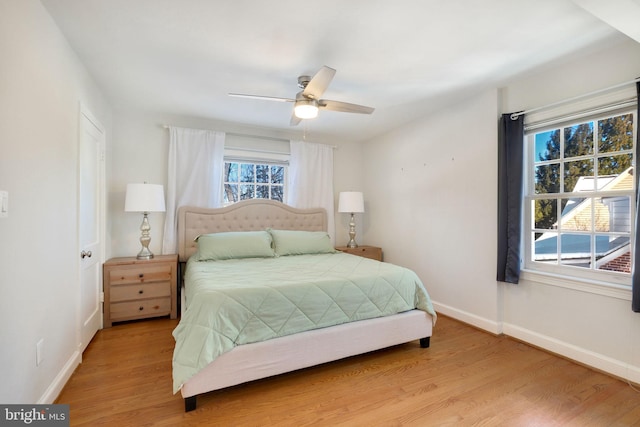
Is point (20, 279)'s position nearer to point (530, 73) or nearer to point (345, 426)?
point (345, 426)

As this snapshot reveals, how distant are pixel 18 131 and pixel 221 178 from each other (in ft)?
8.14

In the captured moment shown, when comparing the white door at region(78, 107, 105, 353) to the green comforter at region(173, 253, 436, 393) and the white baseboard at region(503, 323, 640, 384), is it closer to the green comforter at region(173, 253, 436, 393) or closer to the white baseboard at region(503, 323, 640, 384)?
the green comforter at region(173, 253, 436, 393)

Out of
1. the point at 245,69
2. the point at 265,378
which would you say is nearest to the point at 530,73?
the point at 245,69

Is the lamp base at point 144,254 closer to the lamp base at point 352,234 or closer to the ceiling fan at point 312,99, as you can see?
the ceiling fan at point 312,99

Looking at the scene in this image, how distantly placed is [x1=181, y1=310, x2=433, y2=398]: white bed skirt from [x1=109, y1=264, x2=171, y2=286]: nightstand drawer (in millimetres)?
1775

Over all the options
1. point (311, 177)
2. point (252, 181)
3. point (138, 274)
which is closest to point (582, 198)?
point (311, 177)

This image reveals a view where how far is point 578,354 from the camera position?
7.63 ft

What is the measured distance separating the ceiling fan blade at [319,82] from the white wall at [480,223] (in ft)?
5.88

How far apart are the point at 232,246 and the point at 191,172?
1.19 m

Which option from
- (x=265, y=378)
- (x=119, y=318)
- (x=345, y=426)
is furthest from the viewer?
(x=119, y=318)

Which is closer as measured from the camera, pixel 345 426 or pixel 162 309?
pixel 345 426

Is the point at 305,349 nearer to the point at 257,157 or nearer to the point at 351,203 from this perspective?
the point at 351,203

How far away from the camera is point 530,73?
2.57m

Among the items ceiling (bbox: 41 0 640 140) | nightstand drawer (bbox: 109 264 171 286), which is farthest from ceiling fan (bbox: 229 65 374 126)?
nightstand drawer (bbox: 109 264 171 286)
